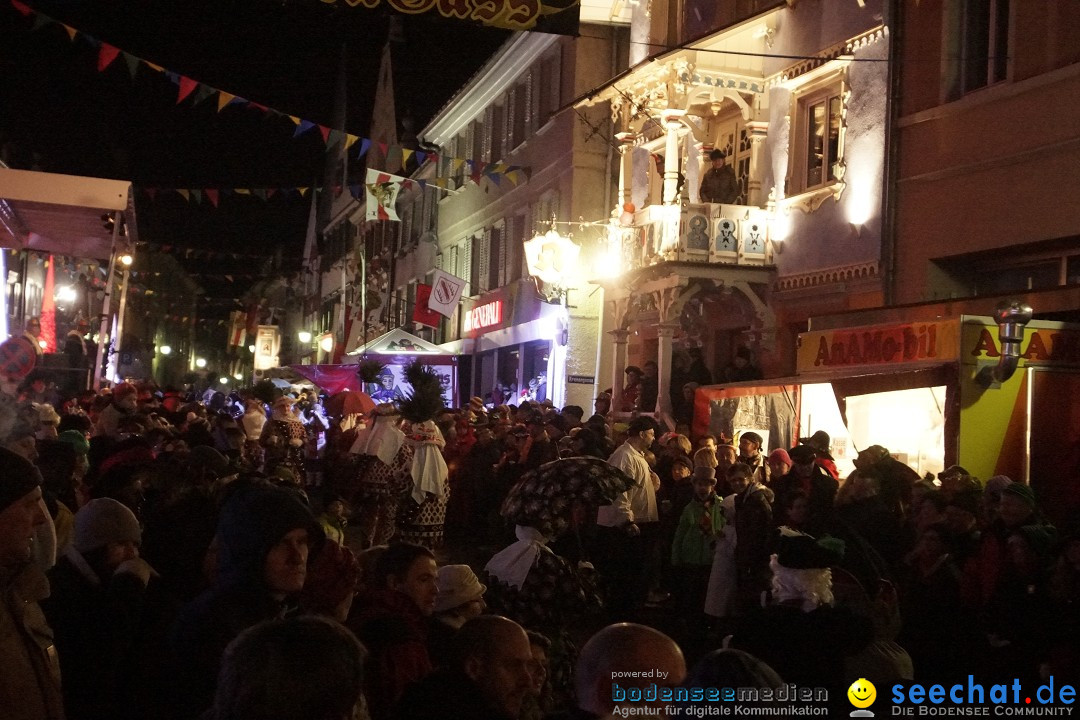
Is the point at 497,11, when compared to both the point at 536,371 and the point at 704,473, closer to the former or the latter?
the point at 704,473

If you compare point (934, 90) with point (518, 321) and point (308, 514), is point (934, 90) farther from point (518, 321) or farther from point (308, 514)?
point (518, 321)

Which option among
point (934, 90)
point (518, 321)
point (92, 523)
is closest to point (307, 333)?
point (518, 321)

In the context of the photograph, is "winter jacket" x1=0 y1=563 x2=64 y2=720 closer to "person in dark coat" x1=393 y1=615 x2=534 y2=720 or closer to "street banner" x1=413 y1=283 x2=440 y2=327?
"person in dark coat" x1=393 y1=615 x2=534 y2=720

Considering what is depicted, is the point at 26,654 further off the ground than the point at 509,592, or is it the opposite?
the point at 26,654

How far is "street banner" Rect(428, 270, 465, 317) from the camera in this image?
95.1 ft

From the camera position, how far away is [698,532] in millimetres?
9922

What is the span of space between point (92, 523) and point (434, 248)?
35207 millimetres

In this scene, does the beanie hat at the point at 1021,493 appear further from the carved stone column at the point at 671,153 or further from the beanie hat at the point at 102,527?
the carved stone column at the point at 671,153

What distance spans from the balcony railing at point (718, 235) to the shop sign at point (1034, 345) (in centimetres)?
742

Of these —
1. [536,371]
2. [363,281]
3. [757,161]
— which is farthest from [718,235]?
[363,281]

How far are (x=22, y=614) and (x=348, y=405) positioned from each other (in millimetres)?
14770

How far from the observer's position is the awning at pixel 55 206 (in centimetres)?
1567

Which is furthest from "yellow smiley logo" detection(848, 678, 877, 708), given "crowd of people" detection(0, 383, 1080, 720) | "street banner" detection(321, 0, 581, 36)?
"street banner" detection(321, 0, 581, 36)

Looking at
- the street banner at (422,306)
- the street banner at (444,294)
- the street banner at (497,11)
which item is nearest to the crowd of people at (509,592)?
the street banner at (497,11)
